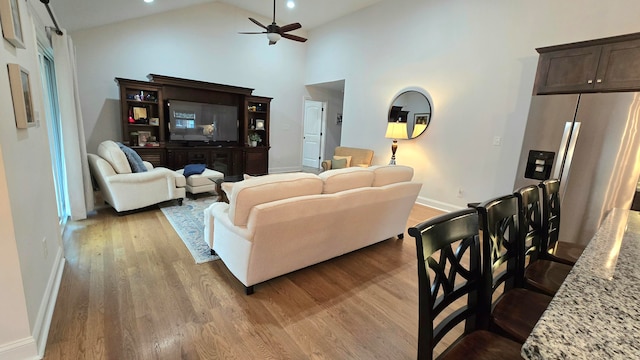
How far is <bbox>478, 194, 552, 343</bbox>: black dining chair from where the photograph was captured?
1.08 m

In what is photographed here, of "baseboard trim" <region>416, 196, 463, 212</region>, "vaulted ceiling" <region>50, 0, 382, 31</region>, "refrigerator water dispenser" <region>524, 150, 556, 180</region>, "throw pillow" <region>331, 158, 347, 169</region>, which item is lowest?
"baseboard trim" <region>416, 196, 463, 212</region>

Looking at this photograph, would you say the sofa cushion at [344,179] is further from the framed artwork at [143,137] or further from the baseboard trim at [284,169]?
the baseboard trim at [284,169]

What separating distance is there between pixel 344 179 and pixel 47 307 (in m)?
2.21

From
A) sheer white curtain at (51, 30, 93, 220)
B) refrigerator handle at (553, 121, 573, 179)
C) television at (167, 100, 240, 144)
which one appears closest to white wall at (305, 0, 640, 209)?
refrigerator handle at (553, 121, 573, 179)

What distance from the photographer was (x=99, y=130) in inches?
193

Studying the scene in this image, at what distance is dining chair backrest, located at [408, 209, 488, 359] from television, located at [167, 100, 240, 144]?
5.61 m

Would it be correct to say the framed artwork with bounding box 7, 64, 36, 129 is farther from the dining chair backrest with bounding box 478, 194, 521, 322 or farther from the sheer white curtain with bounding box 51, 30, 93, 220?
the dining chair backrest with bounding box 478, 194, 521, 322

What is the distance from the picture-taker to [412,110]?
4988mm

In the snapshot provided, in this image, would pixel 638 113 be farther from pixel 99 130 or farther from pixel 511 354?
pixel 99 130

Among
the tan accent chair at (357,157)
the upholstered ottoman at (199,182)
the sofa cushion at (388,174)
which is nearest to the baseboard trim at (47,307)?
the upholstered ottoman at (199,182)

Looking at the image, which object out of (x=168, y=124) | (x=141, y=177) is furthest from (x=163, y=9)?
(x=141, y=177)

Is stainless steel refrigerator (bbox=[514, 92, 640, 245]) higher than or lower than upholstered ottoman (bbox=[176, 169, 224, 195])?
higher

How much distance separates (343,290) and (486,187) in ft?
10.2

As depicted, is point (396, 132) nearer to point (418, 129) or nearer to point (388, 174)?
point (418, 129)
